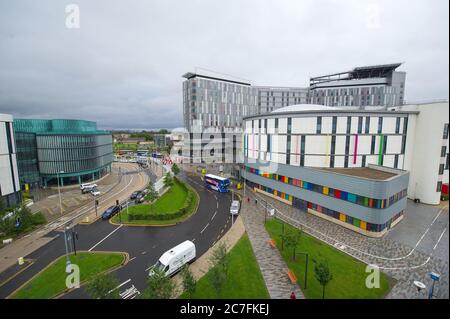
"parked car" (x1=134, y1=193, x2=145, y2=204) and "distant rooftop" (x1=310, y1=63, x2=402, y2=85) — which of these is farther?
"distant rooftop" (x1=310, y1=63, x2=402, y2=85)

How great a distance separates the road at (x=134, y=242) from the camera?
68.0ft

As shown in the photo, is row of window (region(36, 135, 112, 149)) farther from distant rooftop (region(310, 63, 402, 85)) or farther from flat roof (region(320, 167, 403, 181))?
distant rooftop (region(310, 63, 402, 85))

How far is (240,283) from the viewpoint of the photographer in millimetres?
19797

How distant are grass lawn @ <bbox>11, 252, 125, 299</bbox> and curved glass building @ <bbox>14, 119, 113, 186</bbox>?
118ft

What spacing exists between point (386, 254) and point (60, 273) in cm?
3595

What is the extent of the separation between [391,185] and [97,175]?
7176 centimetres

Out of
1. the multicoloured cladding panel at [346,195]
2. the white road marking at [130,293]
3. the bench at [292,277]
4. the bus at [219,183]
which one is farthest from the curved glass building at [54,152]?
the bench at [292,277]

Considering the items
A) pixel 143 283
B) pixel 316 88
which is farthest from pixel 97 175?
pixel 316 88

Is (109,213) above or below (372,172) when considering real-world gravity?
below

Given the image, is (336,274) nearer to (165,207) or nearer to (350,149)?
(350,149)

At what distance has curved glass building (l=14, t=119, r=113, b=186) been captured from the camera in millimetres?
51719

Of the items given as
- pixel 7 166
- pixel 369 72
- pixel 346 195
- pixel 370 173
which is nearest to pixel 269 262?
pixel 346 195

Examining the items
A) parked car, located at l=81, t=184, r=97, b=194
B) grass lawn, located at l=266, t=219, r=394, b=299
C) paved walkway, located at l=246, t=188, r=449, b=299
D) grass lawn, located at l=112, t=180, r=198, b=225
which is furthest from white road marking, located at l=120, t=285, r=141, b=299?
parked car, located at l=81, t=184, r=97, b=194

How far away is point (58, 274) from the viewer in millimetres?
21297
